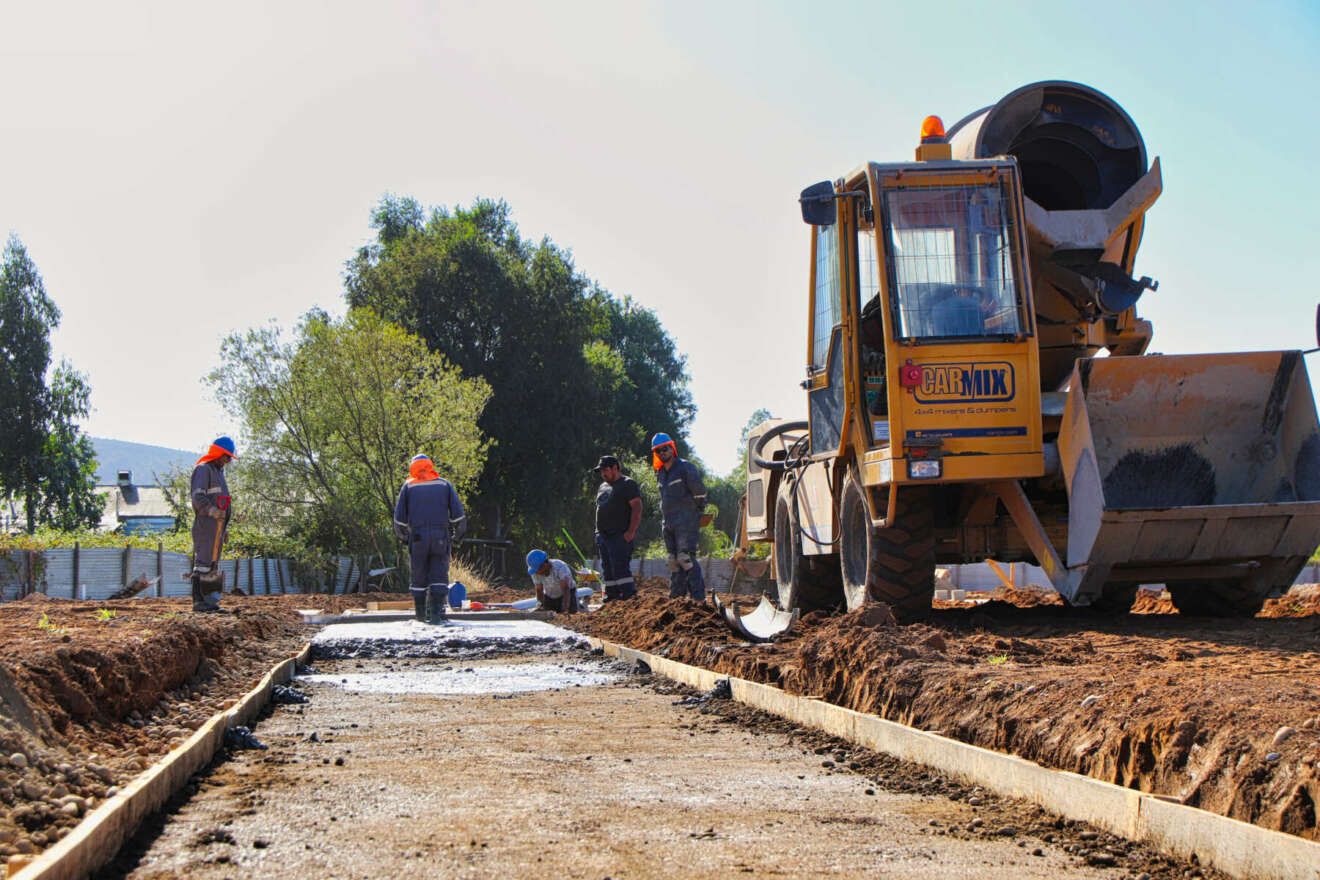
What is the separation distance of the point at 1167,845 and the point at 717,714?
4.26 meters

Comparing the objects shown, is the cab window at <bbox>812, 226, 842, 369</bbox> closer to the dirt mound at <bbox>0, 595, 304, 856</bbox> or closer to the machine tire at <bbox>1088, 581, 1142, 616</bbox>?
the machine tire at <bbox>1088, 581, 1142, 616</bbox>

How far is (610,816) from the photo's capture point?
516 centimetres

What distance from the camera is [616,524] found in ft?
56.4

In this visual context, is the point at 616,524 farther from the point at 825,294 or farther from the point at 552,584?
the point at 825,294

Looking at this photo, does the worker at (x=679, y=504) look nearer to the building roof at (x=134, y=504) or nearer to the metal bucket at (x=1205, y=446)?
the metal bucket at (x=1205, y=446)

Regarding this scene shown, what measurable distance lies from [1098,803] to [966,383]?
5688 mm

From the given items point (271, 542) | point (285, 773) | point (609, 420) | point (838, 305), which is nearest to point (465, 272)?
point (609, 420)

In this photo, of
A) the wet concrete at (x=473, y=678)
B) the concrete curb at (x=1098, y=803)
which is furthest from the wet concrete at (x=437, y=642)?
the concrete curb at (x=1098, y=803)

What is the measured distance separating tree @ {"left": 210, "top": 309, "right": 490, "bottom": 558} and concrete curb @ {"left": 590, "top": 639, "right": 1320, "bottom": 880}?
30.6 metres

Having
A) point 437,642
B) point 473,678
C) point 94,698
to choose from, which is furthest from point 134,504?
point 94,698

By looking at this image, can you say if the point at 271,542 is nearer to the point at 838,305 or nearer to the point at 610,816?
the point at 838,305

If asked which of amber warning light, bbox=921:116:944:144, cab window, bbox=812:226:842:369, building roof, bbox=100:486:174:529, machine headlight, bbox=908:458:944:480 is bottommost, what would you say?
machine headlight, bbox=908:458:944:480

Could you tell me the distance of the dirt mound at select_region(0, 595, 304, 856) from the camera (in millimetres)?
4598

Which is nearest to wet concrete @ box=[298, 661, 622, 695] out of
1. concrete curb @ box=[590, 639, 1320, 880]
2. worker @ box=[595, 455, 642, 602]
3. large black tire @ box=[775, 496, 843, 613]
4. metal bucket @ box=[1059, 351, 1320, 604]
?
large black tire @ box=[775, 496, 843, 613]
